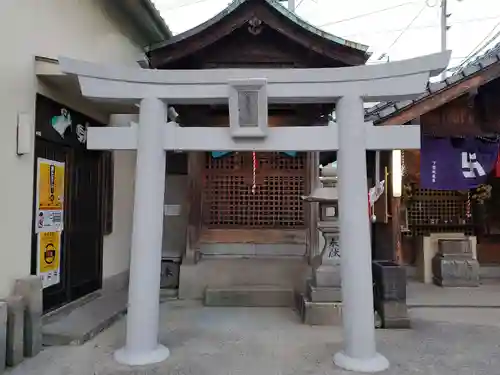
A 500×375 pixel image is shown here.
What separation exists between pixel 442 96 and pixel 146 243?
616 centimetres

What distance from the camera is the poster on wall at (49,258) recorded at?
644cm

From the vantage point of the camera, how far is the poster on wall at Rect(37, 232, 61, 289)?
21.1 feet

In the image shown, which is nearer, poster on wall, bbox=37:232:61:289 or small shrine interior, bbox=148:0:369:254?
poster on wall, bbox=37:232:61:289

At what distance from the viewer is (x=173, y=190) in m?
9.87

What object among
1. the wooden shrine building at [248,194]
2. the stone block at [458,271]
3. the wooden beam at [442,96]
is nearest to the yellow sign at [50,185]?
the wooden shrine building at [248,194]

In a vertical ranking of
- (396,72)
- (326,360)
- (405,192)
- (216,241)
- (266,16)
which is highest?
(266,16)

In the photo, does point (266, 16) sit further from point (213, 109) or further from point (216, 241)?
point (216, 241)

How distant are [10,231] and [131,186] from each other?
4712 millimetres

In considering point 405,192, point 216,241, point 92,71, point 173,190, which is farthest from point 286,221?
point 92,71

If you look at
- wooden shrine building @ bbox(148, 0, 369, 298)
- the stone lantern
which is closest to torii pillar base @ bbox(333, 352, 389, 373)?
the stone lantern

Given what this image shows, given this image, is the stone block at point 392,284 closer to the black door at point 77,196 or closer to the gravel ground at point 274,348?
the gravel ground at point 274,348

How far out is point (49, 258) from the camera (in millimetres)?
6715

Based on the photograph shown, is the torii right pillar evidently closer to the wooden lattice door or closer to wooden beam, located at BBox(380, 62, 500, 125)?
wooden beam, located at BBox(380, 62, 500, 125)

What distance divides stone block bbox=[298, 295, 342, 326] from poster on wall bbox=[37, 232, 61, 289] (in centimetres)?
387
